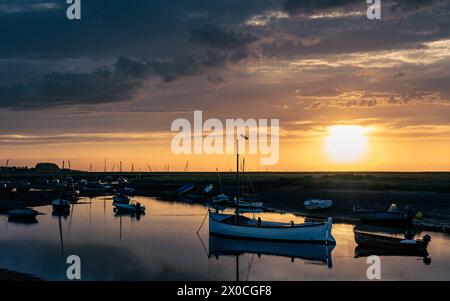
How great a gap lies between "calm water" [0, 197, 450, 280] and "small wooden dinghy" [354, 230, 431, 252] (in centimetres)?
102

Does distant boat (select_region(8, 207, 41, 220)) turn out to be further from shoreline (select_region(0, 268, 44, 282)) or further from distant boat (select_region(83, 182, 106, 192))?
distant boat (select_region(83, 182, 106, 192))

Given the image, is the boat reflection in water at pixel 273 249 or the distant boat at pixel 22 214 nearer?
Result: the boat reflection in water at pixel 273 249

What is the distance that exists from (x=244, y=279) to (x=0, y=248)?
2383 cm

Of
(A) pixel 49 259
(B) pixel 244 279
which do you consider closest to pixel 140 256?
(A) pixel 49 259

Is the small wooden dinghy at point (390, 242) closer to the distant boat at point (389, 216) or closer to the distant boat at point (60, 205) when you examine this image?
the distant boat at point (389, 216)

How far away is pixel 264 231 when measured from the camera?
47.2 m

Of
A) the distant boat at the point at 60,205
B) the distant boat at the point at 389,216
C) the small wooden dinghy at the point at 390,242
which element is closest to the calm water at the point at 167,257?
the small wooden dinghy at the point at 390,242

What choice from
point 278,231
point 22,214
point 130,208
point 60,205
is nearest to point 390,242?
point 278,231

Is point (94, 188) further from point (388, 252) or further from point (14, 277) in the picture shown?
point (14, 277)

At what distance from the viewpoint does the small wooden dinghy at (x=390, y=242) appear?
4019 centimetres

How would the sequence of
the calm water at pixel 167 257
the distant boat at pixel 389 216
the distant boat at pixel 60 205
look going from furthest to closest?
the distant boat at pixel 60 205, the distant boat at pixel 389 216, the calm water at pixel 167 257

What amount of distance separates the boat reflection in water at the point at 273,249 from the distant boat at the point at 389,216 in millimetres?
15325

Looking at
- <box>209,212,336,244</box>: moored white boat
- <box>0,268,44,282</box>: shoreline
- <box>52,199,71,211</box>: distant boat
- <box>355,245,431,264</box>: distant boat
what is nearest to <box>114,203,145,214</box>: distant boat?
<box>52,199,71,211</box>: distant boat

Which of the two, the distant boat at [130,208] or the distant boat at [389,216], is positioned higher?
the distant boat at [389,216]
